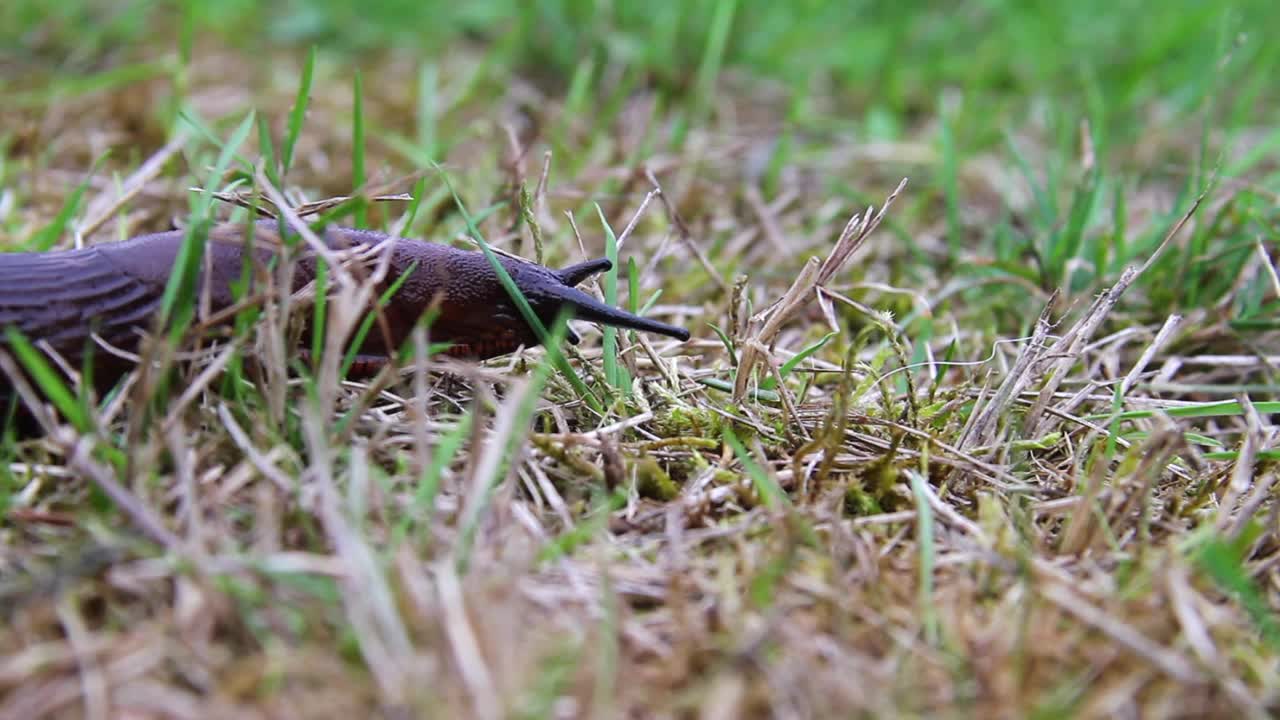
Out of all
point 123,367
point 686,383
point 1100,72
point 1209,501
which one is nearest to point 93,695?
point 123,367

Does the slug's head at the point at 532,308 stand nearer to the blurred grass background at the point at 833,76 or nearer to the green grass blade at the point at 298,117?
the green grass blade at the point at 298,117

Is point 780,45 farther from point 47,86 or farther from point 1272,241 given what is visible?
point 47,86

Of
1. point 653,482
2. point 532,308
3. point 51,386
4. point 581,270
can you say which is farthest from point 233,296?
point 653,482

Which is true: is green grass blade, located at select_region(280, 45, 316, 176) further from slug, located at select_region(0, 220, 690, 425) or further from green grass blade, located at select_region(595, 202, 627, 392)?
green grass blade, located at select_region(595, 202, 627, 392)

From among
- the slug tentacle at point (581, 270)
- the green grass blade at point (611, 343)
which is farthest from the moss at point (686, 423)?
the slug tentacle at point (581, 270)

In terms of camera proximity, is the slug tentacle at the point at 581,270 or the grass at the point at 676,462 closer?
the grass at the point at 676,462

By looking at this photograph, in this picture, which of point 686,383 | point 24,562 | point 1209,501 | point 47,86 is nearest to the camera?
point 24,562

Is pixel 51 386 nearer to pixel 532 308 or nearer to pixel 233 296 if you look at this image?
pixel 233 296
